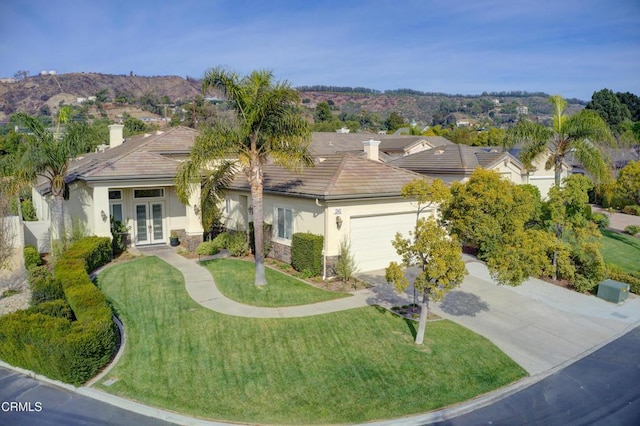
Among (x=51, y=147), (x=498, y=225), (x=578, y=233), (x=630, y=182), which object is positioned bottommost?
(x=578, y=233)

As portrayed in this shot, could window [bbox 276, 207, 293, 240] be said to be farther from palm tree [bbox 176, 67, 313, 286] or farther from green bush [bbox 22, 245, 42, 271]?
green bush [bbox 22, 245, 42, 271]

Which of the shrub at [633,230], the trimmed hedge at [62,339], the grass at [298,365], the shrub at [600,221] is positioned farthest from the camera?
the shrub at [600,221]

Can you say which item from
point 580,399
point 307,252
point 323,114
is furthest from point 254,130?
point 323,114

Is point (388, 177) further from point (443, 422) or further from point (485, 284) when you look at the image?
point (443, 422)

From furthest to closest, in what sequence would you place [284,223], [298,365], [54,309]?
[284,223] → [54,309] → [298,365]

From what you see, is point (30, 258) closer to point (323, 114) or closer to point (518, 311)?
point (518, 311)

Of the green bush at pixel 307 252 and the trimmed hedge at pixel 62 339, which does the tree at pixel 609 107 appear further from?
the trimmed hedge at pixel 62 339

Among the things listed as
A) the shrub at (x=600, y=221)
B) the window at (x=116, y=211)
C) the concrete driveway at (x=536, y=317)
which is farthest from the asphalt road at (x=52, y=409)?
the shrub at (x=600, y=221)
